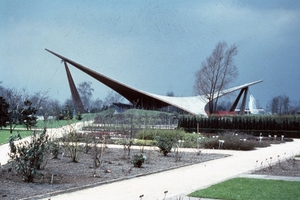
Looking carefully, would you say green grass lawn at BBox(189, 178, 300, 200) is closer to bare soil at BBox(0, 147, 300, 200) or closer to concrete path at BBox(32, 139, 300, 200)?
concrete path at BBox(32, 139, 300, 200)

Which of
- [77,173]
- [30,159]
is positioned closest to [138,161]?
[77,173]

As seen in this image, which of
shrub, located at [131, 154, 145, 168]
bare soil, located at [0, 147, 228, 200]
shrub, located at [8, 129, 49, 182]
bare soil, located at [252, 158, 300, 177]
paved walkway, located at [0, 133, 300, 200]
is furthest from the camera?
shrub, located at [131, 154, 145, 168]

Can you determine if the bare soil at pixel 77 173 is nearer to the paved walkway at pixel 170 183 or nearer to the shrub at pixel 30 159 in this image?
the shrub at pixel 30 159

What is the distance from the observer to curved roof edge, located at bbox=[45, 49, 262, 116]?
45.6 m

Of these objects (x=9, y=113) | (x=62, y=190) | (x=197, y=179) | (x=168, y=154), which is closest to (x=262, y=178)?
(x=197, y=179)

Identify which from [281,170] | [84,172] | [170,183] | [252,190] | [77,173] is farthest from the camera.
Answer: [281,170]

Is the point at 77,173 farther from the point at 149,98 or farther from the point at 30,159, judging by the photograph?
the point at 149,98

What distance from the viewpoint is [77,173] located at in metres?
10.6

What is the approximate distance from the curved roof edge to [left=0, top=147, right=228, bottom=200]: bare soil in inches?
1207

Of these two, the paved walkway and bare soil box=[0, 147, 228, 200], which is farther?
bare soil box=[0, 147, 228, 200]

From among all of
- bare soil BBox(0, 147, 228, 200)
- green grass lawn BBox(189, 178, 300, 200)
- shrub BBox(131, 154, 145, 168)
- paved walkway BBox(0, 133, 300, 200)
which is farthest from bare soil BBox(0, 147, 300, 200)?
green grass lawn BBox(189, 178, 300, 200)

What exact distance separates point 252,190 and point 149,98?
136 feet

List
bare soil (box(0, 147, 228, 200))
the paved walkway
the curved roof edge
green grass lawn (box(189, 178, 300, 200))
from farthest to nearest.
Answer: the curved roof edge < bare soil (box(0, 147, 228, 200)) < the paved walkway < green grass lawn (box(189, 178, 300, 200))

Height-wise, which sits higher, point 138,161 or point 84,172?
point 138,161
